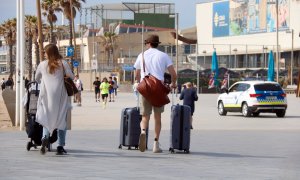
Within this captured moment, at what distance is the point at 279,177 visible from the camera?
10.7 meters

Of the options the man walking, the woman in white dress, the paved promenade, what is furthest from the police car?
the woman in white dress

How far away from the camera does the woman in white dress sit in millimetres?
13148

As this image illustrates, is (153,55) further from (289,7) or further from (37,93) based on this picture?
(289,7)

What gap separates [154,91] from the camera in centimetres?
1354

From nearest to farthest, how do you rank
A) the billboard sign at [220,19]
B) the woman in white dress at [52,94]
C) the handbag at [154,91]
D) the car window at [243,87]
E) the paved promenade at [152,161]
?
the paved promenade at [152,161] → the woman in white dress at [52,94] → the handbag at [154,91] → the car window at [243,87] → the billboard sign at [220,19]

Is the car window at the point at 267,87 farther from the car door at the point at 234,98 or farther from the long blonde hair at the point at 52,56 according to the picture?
the long blonde hair at the point at 52,56

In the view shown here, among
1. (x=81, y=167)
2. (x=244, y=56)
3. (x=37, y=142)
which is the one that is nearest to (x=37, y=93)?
(x=37, y=142)

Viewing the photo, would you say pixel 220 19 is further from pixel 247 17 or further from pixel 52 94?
pixel 52 94

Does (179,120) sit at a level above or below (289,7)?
below

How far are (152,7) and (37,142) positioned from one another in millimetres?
161357

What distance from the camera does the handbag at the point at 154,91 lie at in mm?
13555

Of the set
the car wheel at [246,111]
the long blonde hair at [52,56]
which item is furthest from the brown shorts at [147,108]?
the car wheel at [246,111]

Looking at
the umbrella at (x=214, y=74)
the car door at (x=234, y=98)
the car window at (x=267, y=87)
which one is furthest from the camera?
the umbrella at (x=214, y=74)

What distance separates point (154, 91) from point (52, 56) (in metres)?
1.61
